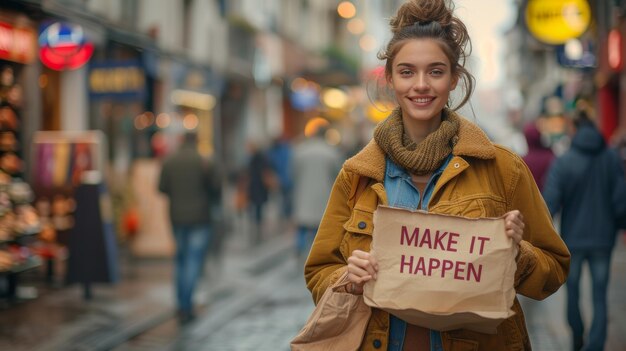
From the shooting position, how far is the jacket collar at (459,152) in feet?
9.37

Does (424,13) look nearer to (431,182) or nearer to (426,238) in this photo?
(431,182)

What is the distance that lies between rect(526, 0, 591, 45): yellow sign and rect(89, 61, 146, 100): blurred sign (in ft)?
20.7

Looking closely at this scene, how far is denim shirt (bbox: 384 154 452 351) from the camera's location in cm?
287

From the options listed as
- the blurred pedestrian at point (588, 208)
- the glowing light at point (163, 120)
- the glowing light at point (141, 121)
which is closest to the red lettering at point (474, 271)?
the blurred pedestrian at point (588, 208)

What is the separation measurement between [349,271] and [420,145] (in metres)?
0.46

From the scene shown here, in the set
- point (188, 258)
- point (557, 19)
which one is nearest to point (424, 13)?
point (188, 258)

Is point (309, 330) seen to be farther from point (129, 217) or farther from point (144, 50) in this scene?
point (144, 50)

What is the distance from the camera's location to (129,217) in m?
14.6

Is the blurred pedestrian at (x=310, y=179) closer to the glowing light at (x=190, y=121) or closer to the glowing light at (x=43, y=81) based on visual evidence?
the glowing light at (x=43, y=81)

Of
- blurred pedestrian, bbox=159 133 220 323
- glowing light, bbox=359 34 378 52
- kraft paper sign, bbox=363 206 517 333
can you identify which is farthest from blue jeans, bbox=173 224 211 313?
glowing light, bbox=359 34 378 52

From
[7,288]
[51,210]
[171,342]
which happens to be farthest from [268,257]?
[171,342]

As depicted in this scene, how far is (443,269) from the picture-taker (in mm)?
2684

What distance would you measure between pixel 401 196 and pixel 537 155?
7.39m

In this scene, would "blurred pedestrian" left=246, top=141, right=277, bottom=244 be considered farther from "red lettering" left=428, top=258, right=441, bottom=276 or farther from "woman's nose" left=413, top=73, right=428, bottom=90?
"red lettering" left=428, top=258, right=441, bottom=276
